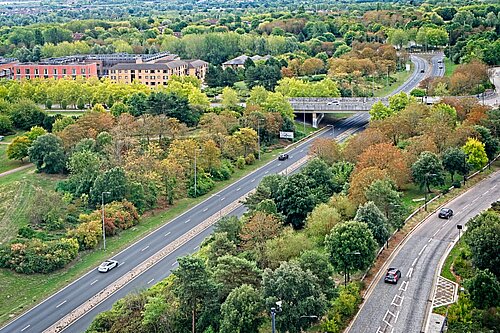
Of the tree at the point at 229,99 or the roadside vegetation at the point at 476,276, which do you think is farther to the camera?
the tree at the point at 229,99

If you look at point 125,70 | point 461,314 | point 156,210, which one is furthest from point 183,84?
point 461,314

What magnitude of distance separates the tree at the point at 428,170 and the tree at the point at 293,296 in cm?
2523

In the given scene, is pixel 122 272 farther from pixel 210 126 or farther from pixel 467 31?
→ pixel 467 31

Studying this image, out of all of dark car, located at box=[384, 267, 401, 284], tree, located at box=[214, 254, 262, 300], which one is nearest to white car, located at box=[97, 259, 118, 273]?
tree, located at box=[214, 254, 262, 300]

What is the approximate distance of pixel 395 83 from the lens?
4702 inches

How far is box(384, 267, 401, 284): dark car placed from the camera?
4075cm

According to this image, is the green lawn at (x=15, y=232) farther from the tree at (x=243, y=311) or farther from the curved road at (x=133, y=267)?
the tree at (x=243, y=311)

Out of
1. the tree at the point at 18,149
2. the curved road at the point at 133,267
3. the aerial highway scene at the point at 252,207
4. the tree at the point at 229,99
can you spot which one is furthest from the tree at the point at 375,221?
the tree at the point at 229,99

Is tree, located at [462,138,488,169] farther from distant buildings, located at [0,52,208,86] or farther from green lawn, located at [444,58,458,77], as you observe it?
distant buildings, located at [0,52,208,86]

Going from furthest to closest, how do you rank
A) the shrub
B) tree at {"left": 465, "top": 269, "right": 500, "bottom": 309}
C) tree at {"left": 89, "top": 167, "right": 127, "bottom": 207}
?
tree at {"left": 89, "top": 167, "right": 127, "bottom": 207}
the shrub
tree at {"left": 465, "top": 269, "right": 500, "bottom": 309}

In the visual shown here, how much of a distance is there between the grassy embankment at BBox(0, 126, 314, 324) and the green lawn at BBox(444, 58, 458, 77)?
56433mm

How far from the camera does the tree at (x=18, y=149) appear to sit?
74.8 m

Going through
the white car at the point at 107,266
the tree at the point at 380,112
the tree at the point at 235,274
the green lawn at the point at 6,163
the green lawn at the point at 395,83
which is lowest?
the green lawn at the point at 6,163

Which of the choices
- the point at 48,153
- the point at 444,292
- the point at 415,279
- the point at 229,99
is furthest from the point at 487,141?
the point at 48,153
